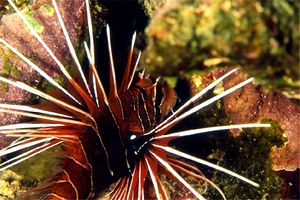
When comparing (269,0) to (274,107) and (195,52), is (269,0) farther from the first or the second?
(274,107)

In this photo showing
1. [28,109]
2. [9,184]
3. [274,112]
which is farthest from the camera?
[9,184]

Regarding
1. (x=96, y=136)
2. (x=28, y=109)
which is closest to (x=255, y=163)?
(x=96, y=136)

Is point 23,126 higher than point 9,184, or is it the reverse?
point 23,126

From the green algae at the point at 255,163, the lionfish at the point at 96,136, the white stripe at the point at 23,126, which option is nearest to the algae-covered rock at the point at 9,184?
the lionfish at the point at 96,136

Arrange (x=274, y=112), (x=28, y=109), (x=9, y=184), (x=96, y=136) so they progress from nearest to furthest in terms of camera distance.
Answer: (x=28, y=109) < (x=96, y=136) < (x=274, y=112) < (x=9, y=184)

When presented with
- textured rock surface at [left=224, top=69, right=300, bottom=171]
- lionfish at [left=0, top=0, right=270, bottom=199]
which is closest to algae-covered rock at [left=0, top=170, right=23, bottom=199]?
lionfish at [left=0, top=0, right=270, bottom=199]

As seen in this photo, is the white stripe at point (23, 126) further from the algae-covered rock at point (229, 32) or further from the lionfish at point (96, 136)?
the algae-covered rock at point (229, 32)

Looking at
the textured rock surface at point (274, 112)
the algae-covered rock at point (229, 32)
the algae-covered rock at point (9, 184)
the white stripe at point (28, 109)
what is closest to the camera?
the algae-covered rock at point (229, 32)

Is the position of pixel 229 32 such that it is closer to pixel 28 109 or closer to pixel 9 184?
pixel 28 109

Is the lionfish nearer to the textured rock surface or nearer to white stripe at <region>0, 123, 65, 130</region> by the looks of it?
white stripe at <region>0, 123, 65, 130</region>

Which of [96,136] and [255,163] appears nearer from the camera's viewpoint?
[96,136]

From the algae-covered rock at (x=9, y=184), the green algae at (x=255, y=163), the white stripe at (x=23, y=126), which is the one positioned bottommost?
the green algae at (x=255, y=163)
